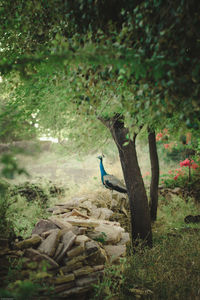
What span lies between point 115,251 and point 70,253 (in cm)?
98

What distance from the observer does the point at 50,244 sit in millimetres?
2943

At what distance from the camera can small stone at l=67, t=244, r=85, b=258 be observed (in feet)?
9.45

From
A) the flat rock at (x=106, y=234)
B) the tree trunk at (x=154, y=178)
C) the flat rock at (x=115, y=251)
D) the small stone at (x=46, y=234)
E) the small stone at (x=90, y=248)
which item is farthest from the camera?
the tree trunk at (x=154, y=178)

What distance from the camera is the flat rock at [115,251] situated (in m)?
3.38

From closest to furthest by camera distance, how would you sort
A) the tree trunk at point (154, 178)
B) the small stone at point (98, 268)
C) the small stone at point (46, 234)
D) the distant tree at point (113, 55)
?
1. the distant tree at point (113, 55)
2. the small stone at point (98, 268)
3. the small stone at point (46, 234)
4. the tree trunk at point (154, 178)

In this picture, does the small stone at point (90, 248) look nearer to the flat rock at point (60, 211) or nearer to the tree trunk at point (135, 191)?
the flat rock at point (60, 211)

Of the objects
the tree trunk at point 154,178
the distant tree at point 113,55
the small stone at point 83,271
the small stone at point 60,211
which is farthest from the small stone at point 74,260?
the tree trunk at point 154,178

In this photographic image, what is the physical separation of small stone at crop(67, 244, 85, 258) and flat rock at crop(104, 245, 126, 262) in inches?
23.5

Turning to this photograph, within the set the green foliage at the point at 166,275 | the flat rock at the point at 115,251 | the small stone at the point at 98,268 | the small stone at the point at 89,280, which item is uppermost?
the flat rock at the point at 115,251

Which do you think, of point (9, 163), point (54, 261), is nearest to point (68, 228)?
point (54, 261)

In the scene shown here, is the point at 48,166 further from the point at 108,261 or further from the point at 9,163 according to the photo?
the point at 9,163

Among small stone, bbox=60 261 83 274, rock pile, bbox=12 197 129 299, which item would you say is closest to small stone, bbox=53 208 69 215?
rock pile, bbox=12 197 129 299

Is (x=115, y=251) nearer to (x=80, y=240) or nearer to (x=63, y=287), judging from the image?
(x=80, y=240)

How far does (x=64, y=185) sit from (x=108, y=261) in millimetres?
6221
